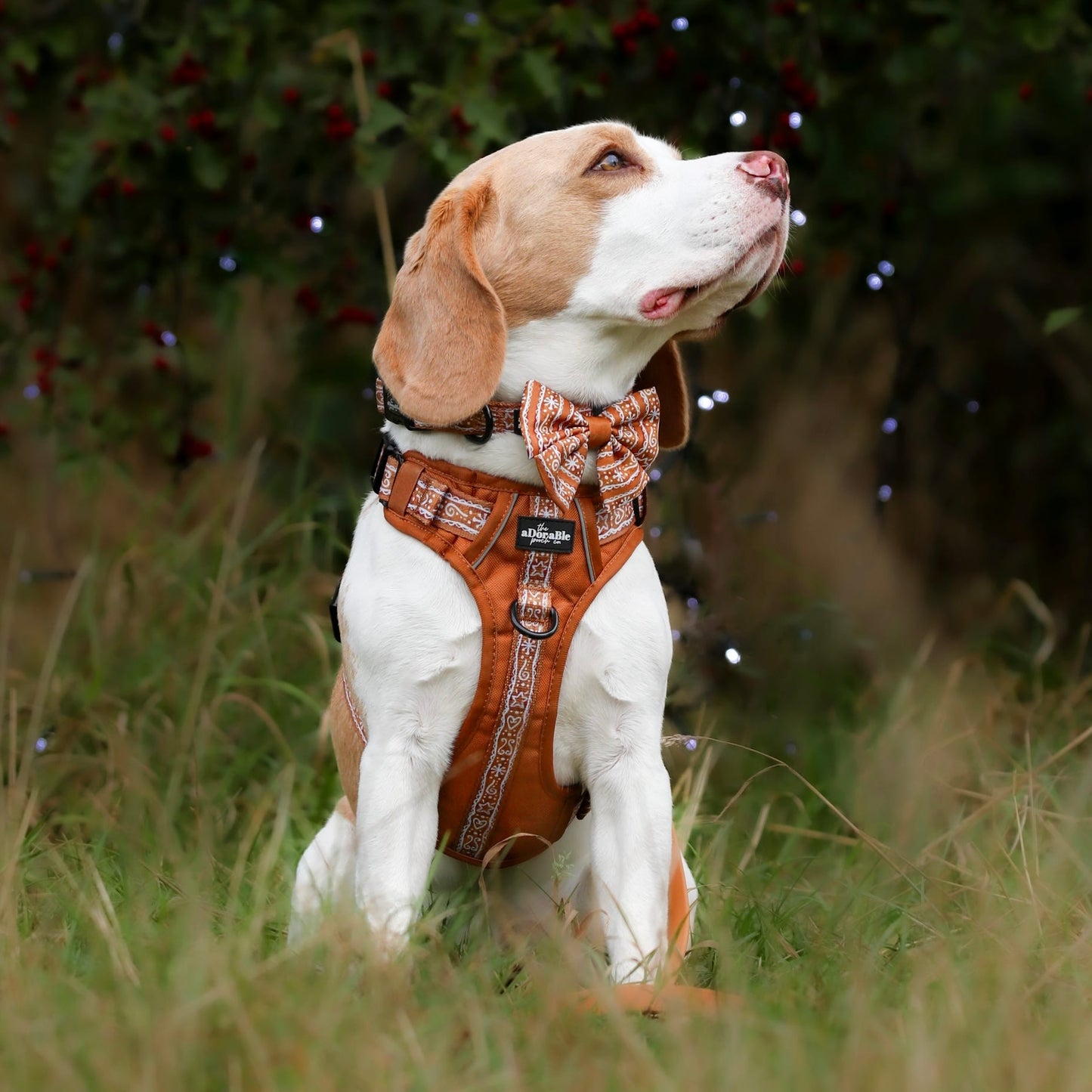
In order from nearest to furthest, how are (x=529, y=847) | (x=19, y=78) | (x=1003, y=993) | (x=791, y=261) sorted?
(x=1003, y=993) < (x=529, y=847) < (x=791, y=261) < (x=19, y=78)

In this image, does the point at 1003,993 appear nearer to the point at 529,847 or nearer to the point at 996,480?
the point at 529,847

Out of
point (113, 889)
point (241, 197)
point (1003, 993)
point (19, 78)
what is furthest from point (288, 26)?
point (1003, 993)

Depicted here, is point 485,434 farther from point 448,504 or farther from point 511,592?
point 511,592

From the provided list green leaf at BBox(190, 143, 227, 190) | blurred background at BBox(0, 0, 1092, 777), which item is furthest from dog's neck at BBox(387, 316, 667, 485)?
green leaf at BBox(190, 143, 227, 190)

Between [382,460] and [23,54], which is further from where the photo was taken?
[23,54]

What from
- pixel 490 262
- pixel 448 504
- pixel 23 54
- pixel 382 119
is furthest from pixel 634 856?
pixel 23 54

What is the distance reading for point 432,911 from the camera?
2578mm

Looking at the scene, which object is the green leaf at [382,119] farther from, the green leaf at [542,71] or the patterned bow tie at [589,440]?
the patterned bow tie at [589,440]

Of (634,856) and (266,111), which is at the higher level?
(266,111)

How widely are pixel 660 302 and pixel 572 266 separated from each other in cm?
17

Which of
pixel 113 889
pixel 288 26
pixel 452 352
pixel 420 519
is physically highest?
pixel 288 26

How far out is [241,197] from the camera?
167 inches

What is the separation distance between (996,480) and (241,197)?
2.97 metres

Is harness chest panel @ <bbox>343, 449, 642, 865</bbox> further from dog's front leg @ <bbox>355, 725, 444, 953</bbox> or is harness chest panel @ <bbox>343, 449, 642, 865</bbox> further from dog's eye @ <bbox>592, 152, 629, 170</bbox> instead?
dog's eye @ <bbox>592, 152, 629, 170</bbox>
